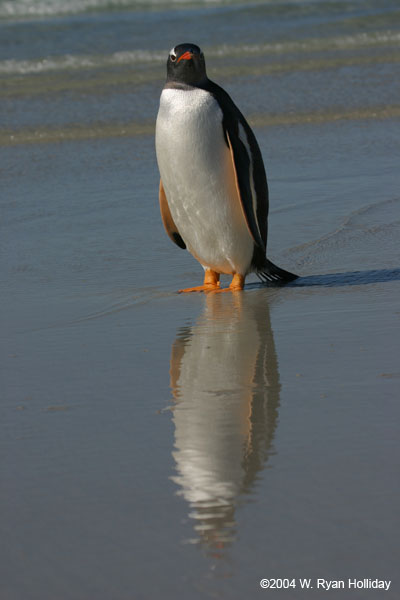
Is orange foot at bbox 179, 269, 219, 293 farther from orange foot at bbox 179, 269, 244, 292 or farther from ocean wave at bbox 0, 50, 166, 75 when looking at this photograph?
ocean wave at bbox 0, 50, 166, 75

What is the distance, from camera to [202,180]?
446 cm

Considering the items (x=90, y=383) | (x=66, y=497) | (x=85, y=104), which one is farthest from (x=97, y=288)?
(x=85, y=104)

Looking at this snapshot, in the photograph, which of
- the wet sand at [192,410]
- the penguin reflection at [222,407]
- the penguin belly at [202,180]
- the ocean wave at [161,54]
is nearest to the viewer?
the wet sand at [192,410]

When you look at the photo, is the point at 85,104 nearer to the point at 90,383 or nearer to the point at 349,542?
the point at 90,383

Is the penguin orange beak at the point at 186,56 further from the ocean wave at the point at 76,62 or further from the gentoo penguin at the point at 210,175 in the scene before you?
the ocean wave at the point at 76,62

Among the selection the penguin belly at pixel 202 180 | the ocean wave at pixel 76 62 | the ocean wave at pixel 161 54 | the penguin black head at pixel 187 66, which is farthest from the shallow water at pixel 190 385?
the ocean wave at pixel 161 54

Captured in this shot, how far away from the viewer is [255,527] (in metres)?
2.26

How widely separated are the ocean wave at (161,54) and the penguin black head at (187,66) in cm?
1038

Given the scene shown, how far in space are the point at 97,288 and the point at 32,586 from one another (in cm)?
265

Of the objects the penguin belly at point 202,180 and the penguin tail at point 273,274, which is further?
the penguin tail at point 273,274

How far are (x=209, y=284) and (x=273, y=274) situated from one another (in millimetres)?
290

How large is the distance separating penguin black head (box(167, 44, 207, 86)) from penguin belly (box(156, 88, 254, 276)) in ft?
0.16

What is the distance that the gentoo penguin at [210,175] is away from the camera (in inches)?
171

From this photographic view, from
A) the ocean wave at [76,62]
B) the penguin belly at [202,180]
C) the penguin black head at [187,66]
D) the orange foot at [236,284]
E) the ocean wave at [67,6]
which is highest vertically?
the ocean wave at [67,6]
